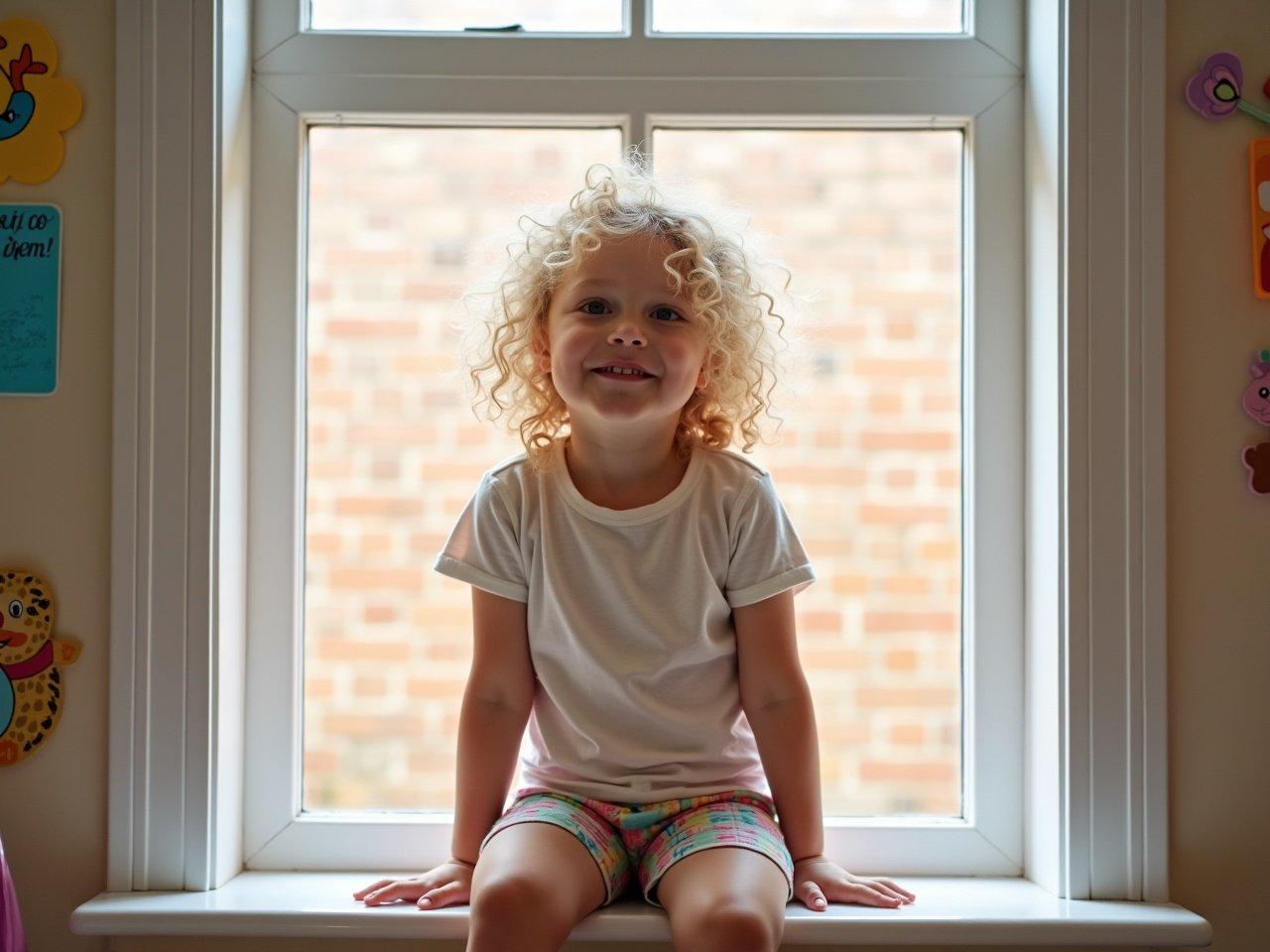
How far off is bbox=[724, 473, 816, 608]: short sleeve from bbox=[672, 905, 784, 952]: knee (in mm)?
360

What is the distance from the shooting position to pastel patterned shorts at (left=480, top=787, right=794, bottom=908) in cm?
125

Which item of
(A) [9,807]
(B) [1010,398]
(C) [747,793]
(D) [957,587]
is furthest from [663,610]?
(A) [9,807]

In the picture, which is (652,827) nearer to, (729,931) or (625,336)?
(729,931)

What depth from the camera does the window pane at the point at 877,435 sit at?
1501 millimetres

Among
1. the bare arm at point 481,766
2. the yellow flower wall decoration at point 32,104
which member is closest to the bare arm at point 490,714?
the bare arm at point 481,766

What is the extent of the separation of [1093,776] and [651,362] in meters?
0.69

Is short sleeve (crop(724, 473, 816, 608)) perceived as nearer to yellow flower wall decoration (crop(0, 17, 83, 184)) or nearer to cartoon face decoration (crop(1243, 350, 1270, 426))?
cartoon face decoration (crop(1243, 350, 1270, 426))

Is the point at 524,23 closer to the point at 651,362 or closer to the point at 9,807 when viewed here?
the point at 651,362

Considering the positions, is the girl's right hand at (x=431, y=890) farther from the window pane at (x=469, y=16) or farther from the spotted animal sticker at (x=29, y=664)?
the window pane at (x=469, y=16)

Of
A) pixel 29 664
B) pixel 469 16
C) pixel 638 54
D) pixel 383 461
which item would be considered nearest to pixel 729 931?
pixel 383 461

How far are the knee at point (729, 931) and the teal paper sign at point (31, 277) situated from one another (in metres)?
0.96

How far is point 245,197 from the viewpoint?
145 centimetres

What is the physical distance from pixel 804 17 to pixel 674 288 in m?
0.44

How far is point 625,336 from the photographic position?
1289 millimetres
